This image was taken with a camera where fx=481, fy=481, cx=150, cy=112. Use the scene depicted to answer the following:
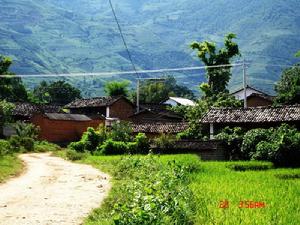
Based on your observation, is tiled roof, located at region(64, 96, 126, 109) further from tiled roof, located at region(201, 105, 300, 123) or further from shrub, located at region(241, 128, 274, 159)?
shrub, located at region(241, 128, 274, 159)

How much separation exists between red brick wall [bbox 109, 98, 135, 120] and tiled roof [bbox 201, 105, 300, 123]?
19821mm

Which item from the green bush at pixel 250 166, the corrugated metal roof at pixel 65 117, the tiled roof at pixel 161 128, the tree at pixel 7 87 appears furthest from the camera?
the tree at pixel 7 87

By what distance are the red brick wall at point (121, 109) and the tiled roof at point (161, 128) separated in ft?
42.3

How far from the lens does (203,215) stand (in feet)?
31.5

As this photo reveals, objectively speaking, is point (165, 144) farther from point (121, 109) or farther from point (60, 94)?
point (60, 94)

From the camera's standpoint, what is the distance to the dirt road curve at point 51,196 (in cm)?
1095

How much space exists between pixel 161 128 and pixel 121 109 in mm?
15469

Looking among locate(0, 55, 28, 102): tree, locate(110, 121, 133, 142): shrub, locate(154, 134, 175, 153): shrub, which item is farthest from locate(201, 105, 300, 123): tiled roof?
locate(0, 55, 28, 102): tree

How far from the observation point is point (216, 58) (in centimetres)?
5362

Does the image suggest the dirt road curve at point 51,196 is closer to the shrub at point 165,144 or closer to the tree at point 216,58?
the shrub at point 165,144

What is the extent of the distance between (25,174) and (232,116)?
1885 centimetres

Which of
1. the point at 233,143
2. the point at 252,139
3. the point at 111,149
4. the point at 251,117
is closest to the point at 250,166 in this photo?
the point at 252,139

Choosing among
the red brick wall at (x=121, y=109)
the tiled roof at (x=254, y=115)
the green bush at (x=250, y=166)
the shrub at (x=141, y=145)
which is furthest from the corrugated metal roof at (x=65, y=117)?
the green bush at (x=250, y=166)

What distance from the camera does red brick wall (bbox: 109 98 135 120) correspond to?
5509 cm
